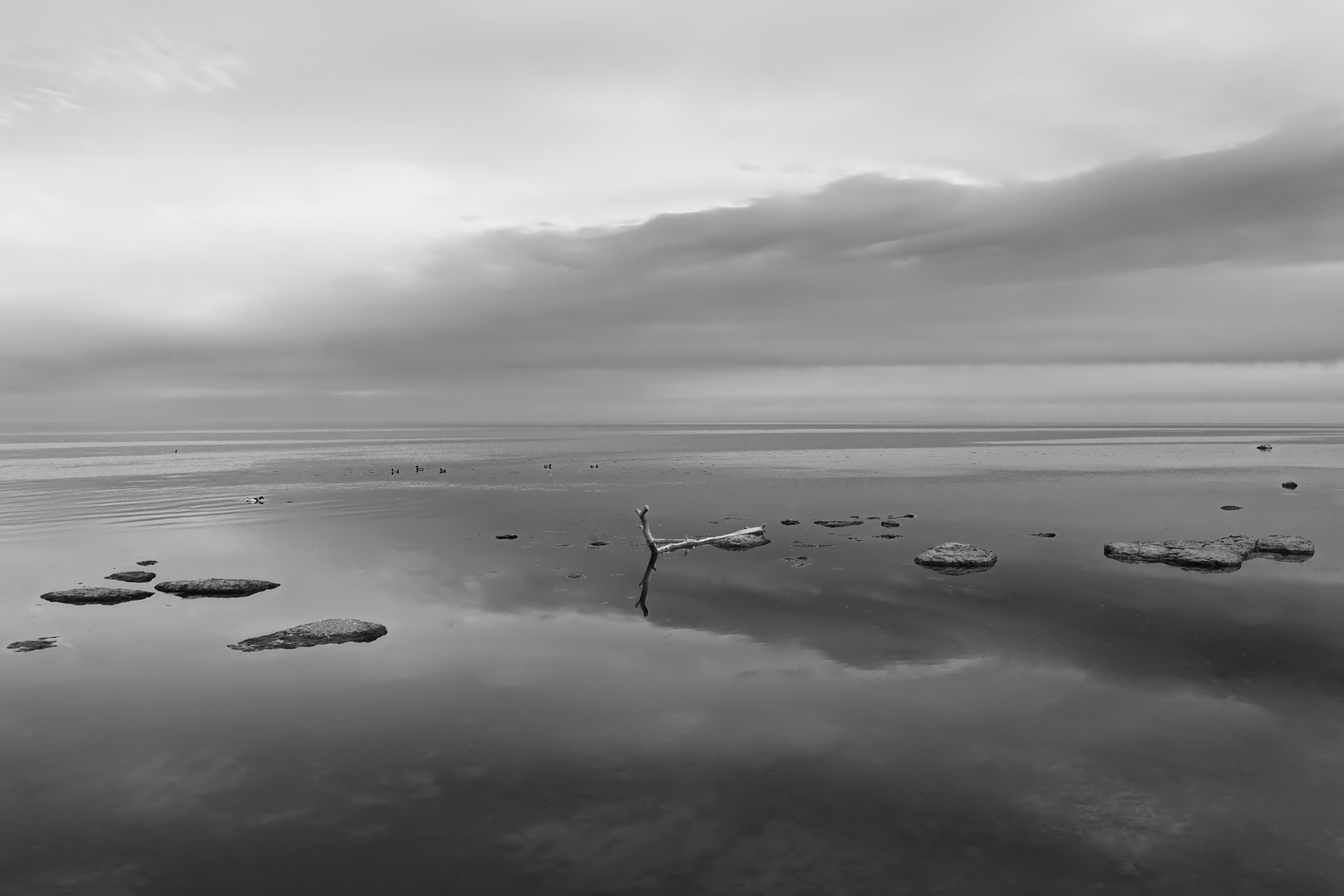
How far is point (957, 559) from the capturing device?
38.5 meters

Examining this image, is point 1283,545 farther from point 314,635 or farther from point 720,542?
point 314,635

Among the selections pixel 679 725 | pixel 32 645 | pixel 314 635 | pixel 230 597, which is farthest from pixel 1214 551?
pixel 32 645

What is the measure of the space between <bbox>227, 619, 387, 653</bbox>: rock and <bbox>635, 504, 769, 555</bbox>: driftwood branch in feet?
56.4

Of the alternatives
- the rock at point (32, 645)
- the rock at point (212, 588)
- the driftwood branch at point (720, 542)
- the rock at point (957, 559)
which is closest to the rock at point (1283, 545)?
the rock at point (957, 559)

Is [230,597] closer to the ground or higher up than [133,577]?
closer to the ground

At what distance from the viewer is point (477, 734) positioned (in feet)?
62.0

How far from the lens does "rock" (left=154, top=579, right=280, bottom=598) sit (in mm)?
33344

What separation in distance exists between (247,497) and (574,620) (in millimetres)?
53871

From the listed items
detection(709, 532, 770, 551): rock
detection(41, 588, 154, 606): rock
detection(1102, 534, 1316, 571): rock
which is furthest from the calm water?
detection(709, 532, 770, 551): rock

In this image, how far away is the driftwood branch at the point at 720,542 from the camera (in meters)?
42.7

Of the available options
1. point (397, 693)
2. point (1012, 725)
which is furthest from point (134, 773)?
point (1012, 725)

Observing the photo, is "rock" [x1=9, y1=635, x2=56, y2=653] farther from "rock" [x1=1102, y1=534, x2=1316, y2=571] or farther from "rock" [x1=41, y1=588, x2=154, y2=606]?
"rock" [x1=1102, y1=534, x2=1316, y2=571]

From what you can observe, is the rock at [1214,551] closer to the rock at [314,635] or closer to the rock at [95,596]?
the rock at [314,635]

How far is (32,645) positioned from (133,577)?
999 cm
